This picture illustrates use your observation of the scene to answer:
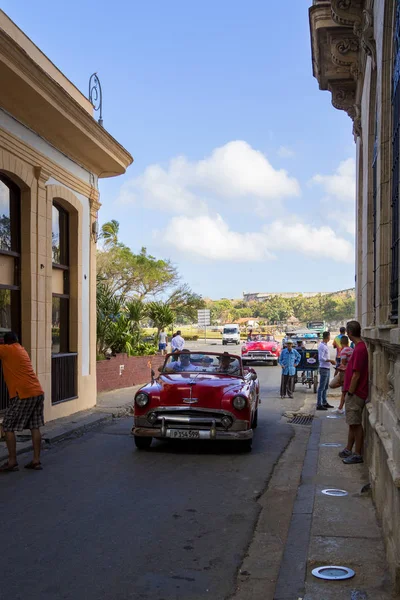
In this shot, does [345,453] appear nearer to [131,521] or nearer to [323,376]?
[131,521]

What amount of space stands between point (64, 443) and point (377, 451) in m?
5.57

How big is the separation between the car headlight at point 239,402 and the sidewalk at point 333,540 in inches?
49.3

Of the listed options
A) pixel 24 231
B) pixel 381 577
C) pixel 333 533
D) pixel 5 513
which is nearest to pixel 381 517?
pixel 333 533

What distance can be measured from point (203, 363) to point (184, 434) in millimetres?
2053

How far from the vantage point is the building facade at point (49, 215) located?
1028cm

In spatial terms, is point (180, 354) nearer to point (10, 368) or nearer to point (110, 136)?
point (10, 368)

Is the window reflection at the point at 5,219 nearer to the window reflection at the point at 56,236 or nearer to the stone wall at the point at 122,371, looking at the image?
the window reflection at the point at 56,236

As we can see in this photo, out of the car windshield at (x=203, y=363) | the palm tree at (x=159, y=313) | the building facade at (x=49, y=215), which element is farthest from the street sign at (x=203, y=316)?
the car windshield at (x=203, y=363)

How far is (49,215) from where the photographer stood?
11773 millimetres

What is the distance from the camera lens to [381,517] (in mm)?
5289

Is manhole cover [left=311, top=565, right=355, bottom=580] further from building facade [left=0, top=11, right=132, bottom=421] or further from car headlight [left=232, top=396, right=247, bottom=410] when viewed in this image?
building facade [left=0, top=11, right=132, bottom=421]

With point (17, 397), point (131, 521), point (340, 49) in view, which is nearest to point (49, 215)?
point (17, 397)

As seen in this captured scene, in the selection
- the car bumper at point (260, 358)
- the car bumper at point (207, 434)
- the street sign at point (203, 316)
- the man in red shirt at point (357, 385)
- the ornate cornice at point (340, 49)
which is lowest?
the car bumper at point (260, 358)

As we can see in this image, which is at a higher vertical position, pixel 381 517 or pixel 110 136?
pixel 110 136
